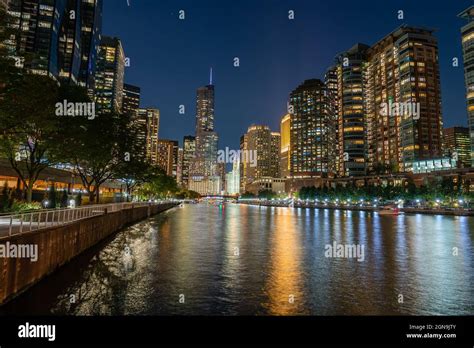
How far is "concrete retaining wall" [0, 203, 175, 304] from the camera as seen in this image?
13.2m

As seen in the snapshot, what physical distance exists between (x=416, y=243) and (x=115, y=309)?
30053 millimetres

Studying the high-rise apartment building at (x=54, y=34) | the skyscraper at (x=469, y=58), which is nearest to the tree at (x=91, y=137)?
the high-rise apartment building at (x=54, y=34)

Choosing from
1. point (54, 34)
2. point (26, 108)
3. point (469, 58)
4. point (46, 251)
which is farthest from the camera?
point (54, 34)

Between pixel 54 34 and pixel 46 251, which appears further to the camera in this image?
pixel 54 34

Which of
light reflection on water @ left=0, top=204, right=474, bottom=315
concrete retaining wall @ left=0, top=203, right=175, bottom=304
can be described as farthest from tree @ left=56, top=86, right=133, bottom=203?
light reflection on water @ left=0, top=204, right=474, bottom=315

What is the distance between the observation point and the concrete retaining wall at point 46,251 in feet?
43.3

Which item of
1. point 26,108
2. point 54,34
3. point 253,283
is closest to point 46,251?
point 253,283

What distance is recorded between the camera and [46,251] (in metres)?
17.4

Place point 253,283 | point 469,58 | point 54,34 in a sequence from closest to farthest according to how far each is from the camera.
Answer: point 253,283 < point 469,58 < point 54,34

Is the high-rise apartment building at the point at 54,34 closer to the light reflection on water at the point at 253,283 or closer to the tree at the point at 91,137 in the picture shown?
the tree at the point at 91,137

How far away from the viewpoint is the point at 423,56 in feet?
650

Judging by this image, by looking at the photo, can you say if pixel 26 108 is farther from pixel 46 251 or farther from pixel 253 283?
pixel 253 283

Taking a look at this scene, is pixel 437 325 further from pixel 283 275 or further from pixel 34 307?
pixel 34 307

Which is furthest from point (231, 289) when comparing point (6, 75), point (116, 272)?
point (6, 75)
